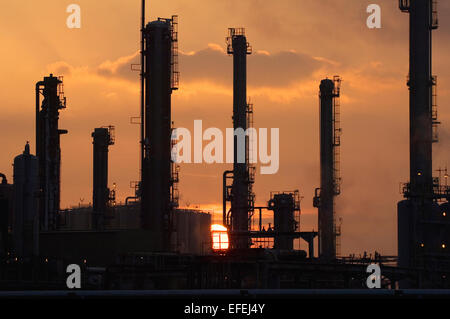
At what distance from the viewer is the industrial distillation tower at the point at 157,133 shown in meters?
64.5

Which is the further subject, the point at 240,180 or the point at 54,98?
the point at 240,180

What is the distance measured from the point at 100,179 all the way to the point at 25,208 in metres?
26.9

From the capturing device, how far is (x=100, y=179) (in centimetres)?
8319

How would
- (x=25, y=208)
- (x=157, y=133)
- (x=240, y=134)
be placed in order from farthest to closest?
1. (x=240, y=134)
2. (x=157, y=133)
3. (x=25, y=208)

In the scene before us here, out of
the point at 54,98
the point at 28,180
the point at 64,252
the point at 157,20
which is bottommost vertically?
the point at 64,252

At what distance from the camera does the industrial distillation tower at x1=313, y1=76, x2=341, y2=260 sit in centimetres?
8800

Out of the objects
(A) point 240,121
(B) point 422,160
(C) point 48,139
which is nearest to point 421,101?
(B) point 422,160

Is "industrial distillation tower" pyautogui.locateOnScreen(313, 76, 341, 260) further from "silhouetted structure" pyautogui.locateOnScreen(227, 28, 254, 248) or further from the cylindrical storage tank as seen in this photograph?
the cylindrical storage tank

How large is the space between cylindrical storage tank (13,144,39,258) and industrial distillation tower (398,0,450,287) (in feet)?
96.0

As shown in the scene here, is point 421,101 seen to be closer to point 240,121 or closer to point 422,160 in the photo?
point 422,160
